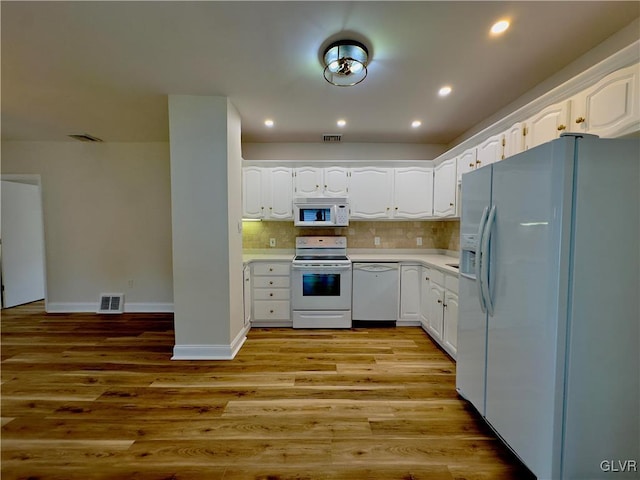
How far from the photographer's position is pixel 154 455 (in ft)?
5.17

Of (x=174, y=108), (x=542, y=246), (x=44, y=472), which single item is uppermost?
(x=174, y=108)

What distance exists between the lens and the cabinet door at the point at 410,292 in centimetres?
351

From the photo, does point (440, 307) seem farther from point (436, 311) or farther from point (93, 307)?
point (93, 307)

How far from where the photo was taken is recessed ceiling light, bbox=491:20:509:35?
1647mm

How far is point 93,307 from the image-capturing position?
416 cm

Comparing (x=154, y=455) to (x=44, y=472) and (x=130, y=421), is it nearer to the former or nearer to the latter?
(x=130, y=421)

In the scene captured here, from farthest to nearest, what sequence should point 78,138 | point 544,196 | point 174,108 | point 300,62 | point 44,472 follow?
1. point 78,138
2. point 174,108
3. point 300,62
4. point 44,472
5. point 544,196

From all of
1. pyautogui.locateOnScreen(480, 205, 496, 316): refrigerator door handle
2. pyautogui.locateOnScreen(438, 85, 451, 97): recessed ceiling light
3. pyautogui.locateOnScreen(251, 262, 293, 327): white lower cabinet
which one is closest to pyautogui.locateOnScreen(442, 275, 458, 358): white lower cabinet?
pyautogui.locateOnScreen(480, 205, 496, 316): refrigerator door handle

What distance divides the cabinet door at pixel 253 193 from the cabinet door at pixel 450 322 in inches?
103

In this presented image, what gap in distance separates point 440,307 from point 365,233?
1.59 m

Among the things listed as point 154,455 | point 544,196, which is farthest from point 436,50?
point 154,455

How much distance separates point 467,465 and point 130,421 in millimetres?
2206

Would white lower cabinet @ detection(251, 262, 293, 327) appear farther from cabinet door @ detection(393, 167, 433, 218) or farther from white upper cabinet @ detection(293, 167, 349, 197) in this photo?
cabinet door @ detection(393, 167, 433, 218)

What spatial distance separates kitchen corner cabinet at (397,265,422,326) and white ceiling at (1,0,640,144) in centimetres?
191
